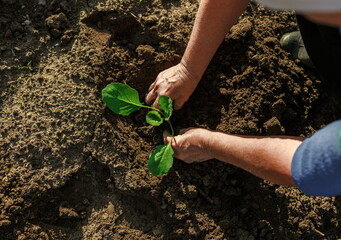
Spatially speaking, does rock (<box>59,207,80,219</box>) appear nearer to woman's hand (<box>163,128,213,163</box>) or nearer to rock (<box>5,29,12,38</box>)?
woman's hand (<box>163,128,213,163</box>)

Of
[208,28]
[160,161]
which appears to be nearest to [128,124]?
[160,161]

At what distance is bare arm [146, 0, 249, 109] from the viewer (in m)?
1.84

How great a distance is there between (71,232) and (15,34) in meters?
1.08

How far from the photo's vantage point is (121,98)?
1960mm

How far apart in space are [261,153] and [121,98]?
72 centimetres

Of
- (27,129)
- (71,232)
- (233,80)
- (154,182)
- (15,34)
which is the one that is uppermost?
(15,34)

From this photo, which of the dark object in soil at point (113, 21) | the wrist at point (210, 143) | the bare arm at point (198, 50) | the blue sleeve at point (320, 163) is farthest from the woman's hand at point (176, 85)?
the blue sleeve at point (320, 163)

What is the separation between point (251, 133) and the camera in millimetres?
2064

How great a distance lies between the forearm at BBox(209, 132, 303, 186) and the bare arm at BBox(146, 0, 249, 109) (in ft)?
1.02

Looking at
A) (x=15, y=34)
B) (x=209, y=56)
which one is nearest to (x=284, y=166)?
(x=209, y=56)

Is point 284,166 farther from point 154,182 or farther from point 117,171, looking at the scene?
point 117,171

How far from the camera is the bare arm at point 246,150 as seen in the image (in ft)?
5.27

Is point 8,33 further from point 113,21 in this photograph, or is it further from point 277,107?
point 277,107

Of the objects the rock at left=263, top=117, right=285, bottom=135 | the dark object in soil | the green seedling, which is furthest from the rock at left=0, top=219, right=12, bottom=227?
the rock at left=263, top=117, right=285, bottom=135
